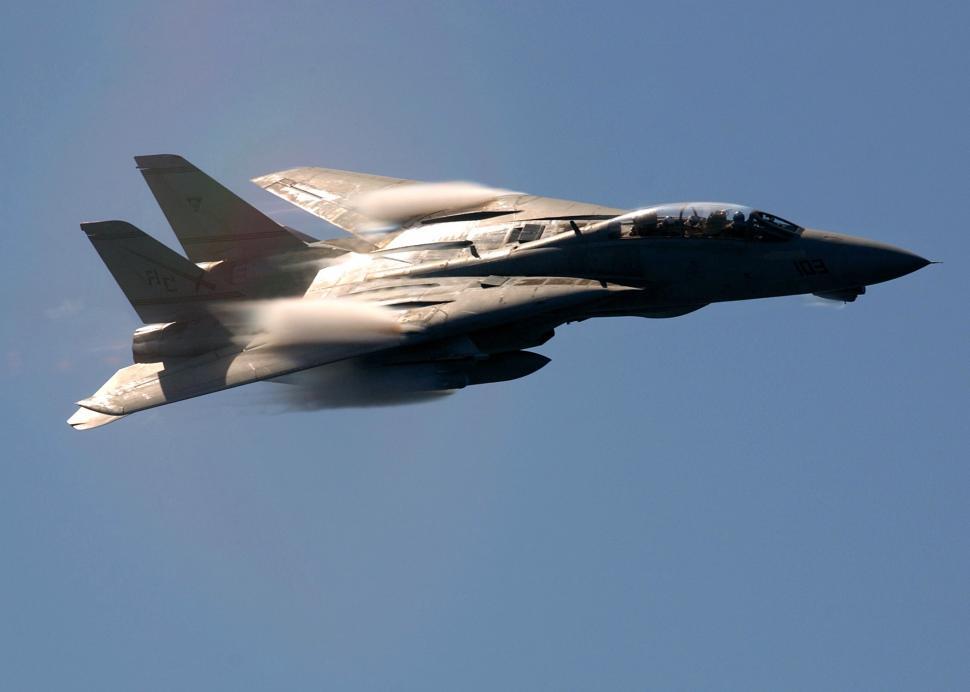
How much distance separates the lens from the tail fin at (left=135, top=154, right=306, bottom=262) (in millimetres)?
25531

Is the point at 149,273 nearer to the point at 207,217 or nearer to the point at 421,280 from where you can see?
the point at 207,217

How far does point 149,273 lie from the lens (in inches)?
968

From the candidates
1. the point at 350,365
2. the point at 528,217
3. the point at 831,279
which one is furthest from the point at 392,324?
the point at 831,279

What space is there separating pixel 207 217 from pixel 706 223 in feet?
29.3

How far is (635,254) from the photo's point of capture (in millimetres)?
22906

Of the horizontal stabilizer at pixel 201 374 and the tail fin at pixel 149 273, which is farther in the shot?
the tail fin at pixel 149 273

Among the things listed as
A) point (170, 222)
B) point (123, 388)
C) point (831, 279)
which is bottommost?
point (123, 388)

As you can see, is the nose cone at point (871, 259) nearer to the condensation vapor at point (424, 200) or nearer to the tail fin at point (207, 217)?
the condensation vapor at point (424, 200)

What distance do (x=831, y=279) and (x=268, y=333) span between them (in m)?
8.88

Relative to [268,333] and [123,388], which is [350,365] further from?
[123,388]

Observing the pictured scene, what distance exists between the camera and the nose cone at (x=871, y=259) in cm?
2192

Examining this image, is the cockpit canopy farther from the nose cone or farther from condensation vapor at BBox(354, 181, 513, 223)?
condensation vapor at BBox(354, 181, 513, 223)

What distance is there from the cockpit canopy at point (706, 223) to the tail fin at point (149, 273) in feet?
24.1

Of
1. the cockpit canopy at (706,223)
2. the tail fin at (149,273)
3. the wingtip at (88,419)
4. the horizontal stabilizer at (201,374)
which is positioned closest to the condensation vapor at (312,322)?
the horizontal stabilizer at (201,374)
